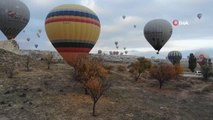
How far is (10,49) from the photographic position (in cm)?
9069

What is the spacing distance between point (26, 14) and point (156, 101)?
136 ft

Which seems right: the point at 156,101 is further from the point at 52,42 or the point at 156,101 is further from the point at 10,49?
the point at 10,49

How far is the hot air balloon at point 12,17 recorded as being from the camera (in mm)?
86438

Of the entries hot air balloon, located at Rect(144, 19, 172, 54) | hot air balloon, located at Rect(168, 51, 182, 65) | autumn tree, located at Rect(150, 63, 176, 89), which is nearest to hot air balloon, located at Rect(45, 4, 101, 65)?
autumn tree, located at Rect(150, 63, 176, 89)

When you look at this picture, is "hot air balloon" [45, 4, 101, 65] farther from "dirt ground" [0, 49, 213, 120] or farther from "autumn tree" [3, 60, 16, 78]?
"autumn tree" [3, 60, 16, 78]

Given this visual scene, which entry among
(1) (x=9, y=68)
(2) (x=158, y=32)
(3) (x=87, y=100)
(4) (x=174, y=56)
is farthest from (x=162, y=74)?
(4) (x=174, y=56)

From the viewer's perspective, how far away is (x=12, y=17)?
86938 mm

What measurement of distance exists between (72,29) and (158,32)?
3895 centimetres

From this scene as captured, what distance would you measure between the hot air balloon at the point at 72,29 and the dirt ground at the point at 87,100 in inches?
246

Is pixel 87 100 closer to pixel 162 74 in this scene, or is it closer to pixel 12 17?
pixel 162 74

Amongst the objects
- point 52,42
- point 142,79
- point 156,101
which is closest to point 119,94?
point 156,101

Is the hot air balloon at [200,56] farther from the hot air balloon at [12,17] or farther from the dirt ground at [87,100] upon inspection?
the hot air balloon at [12,17]

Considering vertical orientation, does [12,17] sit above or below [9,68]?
above

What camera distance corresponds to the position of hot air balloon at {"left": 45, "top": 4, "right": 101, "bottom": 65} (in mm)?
65188
